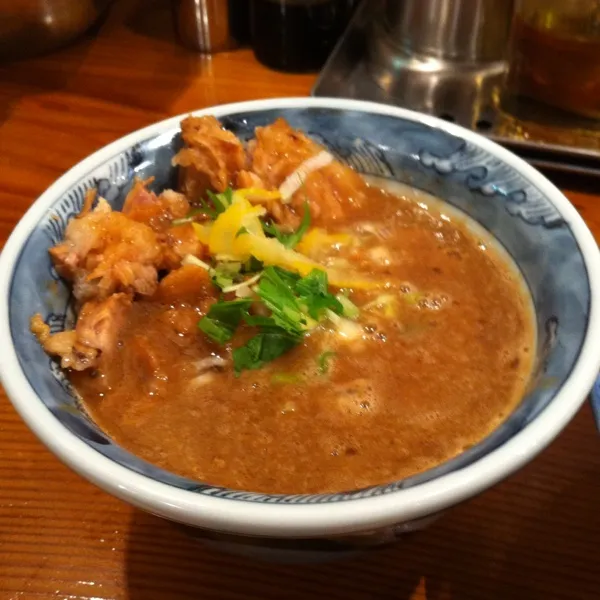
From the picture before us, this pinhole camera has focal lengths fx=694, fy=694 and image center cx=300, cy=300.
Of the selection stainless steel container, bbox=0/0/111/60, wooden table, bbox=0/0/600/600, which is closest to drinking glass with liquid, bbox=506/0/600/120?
wooden table, bbox=0/0/600/600

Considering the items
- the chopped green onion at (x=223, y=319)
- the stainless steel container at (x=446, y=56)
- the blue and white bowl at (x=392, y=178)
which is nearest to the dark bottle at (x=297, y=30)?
the stainless steel container at (x=446, y=56)

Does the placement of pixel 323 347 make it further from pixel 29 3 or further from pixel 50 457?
pixel 29 3

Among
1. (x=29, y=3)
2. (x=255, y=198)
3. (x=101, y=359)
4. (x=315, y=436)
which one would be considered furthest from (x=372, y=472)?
(x=29, y=3)

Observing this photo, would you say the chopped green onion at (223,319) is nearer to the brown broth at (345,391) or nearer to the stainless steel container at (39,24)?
the brown broth at (345,391)

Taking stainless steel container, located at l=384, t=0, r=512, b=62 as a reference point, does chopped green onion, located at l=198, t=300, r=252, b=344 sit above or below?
below

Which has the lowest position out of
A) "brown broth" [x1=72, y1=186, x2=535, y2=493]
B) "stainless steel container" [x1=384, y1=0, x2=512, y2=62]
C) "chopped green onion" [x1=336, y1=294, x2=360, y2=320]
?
"brown broth" [x1=72, y1=186, x2=535, y2=493]

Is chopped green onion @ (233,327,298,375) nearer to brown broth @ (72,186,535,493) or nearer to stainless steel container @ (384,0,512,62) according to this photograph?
brown broth @ (72,186,535,493)

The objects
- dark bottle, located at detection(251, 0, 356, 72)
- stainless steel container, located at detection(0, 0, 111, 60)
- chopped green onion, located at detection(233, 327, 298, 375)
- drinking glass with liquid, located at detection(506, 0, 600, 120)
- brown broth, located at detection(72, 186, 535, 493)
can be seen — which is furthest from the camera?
stainless steel container, located at detection(0, 0, 111, 60)
